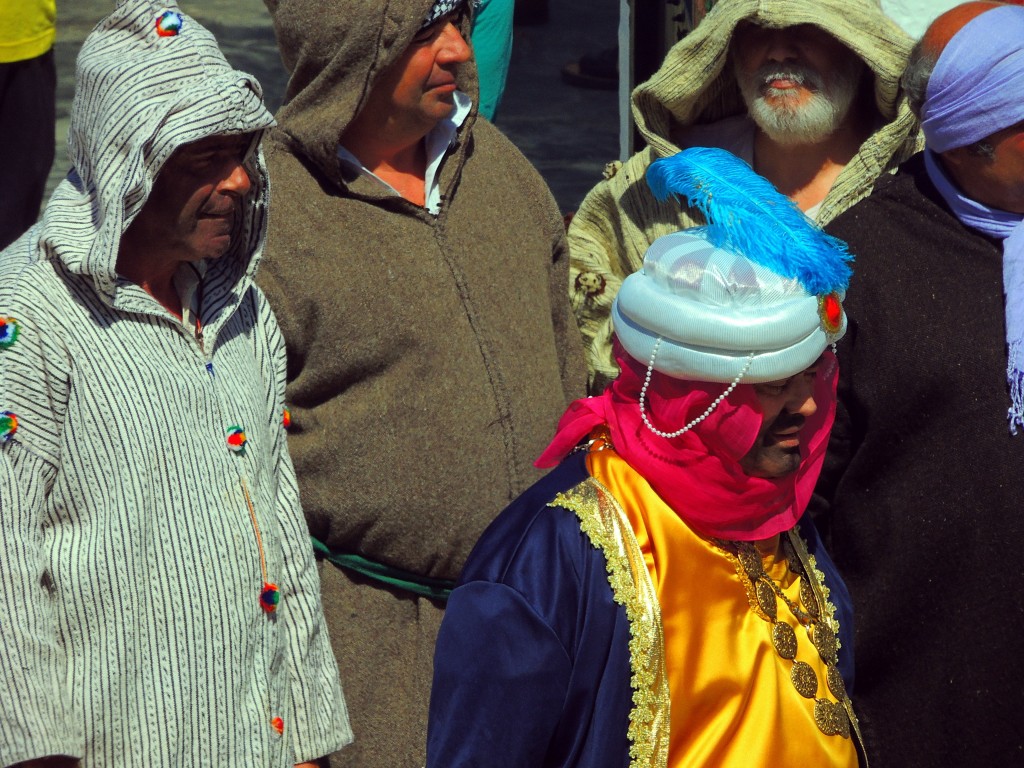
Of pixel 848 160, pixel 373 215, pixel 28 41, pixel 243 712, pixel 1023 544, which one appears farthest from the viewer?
pixel 28 41

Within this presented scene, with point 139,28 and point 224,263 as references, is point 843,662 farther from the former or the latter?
point 139,28

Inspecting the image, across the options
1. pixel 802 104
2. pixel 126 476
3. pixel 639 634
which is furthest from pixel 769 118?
pixel 126 476

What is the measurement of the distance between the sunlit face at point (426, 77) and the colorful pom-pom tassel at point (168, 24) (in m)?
0.87

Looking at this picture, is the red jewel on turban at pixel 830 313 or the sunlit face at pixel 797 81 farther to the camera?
the sunlit face at pixel 797 81

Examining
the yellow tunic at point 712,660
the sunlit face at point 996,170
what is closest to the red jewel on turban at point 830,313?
the yellow tunic at point 712,660

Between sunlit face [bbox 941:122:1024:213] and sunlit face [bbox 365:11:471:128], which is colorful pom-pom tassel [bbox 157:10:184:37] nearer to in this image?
sunlit face [bbox 365:11:471:128]

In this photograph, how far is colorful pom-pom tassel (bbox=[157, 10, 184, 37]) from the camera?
7.96 ft

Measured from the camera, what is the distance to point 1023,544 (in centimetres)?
291

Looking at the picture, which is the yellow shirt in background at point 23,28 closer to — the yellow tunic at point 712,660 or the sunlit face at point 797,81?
the sunlit face at point 797,81

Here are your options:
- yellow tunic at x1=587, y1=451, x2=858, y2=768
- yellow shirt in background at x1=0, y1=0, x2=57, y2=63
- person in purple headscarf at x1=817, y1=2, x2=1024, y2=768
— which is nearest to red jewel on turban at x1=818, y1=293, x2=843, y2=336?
yellow tunic at x1=587, y1=451, x2=858, y2=768

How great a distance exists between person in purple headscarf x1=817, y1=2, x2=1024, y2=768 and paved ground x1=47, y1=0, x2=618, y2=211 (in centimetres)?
471

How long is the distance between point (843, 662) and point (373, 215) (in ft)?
4.52

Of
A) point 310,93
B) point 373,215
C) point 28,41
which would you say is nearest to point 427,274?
point 373,215

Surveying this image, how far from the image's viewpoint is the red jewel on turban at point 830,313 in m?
2.35
